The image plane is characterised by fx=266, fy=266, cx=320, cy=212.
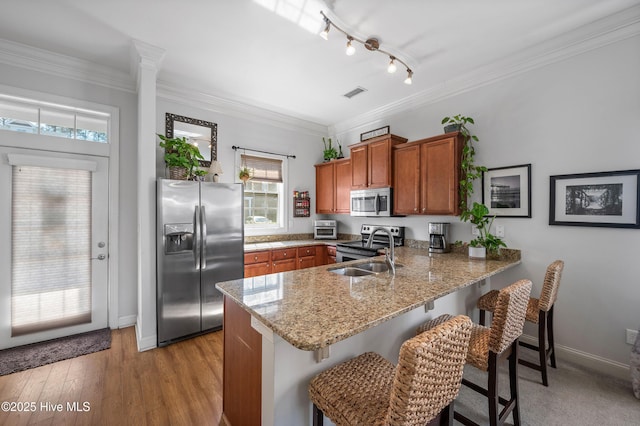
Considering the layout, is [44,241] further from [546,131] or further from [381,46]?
[546,131]

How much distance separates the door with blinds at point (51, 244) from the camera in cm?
266

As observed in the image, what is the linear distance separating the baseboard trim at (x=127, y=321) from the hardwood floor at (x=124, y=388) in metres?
0.51

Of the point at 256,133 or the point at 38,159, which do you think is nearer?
the point at 38,159

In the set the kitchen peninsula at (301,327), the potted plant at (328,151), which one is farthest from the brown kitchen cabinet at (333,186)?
the kitchen peninsula at (301,327)

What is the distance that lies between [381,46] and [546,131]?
6.04 ft

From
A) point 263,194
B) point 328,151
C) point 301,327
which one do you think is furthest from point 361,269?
point 328,151

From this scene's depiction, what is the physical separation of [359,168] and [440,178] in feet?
4.25

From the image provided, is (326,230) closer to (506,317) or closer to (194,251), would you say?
(194,251)

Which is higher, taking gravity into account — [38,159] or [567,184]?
[38,159]

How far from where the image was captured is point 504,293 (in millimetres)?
1443

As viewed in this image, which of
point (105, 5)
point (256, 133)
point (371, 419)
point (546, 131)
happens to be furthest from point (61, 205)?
point (546, 131)

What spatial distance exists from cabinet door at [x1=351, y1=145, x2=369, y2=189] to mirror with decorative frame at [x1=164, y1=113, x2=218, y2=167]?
2092mm

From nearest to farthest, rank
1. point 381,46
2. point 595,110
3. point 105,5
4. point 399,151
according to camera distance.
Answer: point 105,5, point 595,110, point 381,46, point 399,151

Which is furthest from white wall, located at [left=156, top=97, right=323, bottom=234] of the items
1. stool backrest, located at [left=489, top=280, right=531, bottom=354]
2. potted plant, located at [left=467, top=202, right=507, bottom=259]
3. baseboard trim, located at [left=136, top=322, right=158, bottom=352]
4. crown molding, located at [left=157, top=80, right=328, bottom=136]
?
stool backrest, located at [left=489, top=280, right=531, bottom=354]
